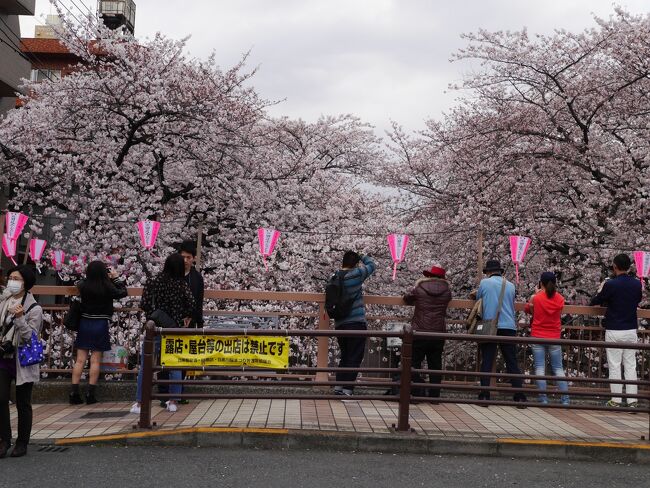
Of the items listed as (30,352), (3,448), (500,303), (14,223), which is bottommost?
(3,448)

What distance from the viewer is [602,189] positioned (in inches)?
581

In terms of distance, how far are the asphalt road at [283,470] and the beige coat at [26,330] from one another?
2.39 feet

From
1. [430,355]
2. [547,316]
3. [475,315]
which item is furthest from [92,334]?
[547,316]

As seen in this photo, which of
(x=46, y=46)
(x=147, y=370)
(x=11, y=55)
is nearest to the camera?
(x=147, y=370)

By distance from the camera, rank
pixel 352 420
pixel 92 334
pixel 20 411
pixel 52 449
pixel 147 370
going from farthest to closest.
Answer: pixel 92 334, pixel 352 420, pixel 147 370, pixel 52 449, pixel 20 411

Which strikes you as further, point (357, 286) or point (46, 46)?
point (46, 46)

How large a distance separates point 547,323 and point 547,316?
3.8 inches

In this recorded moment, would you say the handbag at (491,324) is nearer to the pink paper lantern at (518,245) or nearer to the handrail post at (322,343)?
the handrail post at (322,343)

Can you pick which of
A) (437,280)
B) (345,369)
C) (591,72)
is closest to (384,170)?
(591,72)

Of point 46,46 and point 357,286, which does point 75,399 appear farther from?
point 46,46

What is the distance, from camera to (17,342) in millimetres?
5684

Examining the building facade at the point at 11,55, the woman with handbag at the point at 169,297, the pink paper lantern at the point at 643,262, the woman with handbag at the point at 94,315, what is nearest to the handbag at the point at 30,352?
the woman with handbag at the point at 169,297

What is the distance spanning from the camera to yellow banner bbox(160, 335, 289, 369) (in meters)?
6.70

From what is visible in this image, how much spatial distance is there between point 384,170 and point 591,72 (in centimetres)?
829
